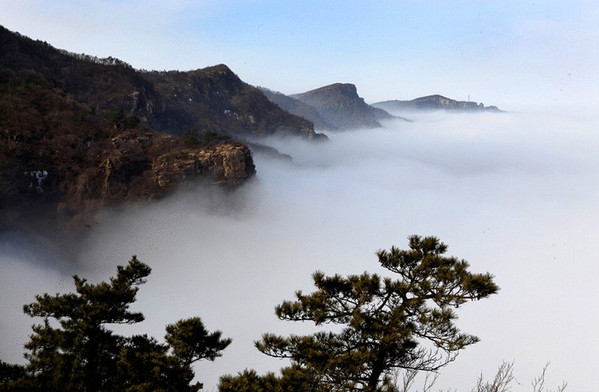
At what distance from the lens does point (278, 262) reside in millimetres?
147750

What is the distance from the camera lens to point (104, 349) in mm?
14844

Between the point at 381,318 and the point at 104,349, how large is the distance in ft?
36.3

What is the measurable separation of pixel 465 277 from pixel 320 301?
4380mm

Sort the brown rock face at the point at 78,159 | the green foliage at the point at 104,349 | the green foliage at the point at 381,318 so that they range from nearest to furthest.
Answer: the green foliage at the point at 381,318
the green foliage at the point at 104,349
the brown rock face at the point at 78,159

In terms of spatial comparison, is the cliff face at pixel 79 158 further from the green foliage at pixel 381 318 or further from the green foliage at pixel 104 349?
the green foliage at pixel 381 318

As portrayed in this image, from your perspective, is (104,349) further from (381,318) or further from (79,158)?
(79,158)

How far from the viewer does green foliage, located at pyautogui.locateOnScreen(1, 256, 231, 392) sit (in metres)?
13.9

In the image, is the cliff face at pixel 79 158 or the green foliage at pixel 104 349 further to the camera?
the cliff face at pixel 79 158

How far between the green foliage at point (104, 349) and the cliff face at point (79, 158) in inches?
3252

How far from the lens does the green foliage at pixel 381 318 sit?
36.0ft

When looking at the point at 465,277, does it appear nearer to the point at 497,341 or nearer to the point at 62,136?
the point at 62,136

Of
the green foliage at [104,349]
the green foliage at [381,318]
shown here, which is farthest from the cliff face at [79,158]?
the green foliage at [381,318]

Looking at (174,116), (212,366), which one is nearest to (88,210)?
(212,366)

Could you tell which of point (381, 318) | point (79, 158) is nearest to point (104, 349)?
point (381, 318)
